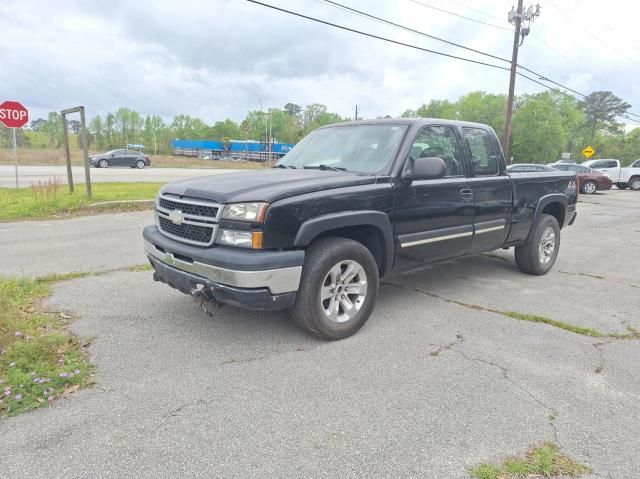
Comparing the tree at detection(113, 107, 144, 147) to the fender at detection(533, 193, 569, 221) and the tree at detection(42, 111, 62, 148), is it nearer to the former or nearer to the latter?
the tree at detection(42, 111, 62, 148)

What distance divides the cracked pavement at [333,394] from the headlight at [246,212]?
1.07 m

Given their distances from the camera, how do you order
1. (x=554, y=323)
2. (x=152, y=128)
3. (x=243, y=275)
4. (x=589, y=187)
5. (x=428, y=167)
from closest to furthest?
1. (x=243, y=275)
2. (x=428, y=167)
3. (x=554, y=323)
4. (x=589, y=187)
5. (x=152, y=128)

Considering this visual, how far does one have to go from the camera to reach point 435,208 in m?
4.55

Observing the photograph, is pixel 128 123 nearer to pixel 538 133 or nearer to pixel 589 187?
pixel 538 133

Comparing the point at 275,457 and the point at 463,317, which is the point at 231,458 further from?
the point at 463,317

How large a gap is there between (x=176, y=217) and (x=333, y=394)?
1.91 m

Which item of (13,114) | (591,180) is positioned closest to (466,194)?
(13,114)

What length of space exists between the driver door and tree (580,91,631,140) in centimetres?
9233

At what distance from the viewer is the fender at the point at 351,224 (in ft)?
11.6

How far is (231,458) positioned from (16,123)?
581 inches

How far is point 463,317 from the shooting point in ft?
15.2

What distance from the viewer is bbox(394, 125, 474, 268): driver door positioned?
4.32 meters

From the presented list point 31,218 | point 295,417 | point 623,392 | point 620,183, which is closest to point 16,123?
point 31,218

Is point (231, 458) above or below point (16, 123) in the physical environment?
below
